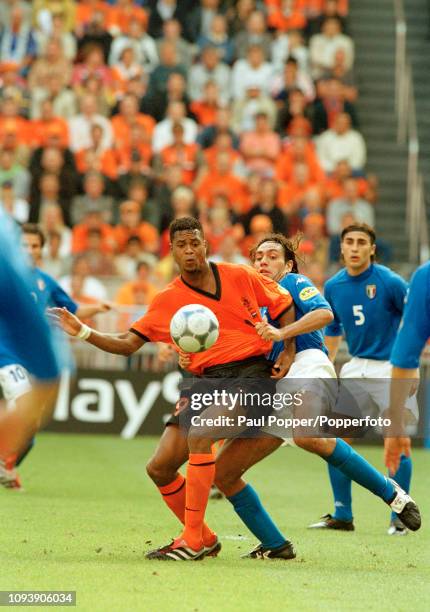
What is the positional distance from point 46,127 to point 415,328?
14.1 metres

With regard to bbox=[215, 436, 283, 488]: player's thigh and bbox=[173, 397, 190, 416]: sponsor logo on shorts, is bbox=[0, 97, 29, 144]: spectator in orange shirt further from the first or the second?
bbox=[215, 436, 283, 488]: player's thigh

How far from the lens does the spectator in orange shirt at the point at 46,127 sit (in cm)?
1891

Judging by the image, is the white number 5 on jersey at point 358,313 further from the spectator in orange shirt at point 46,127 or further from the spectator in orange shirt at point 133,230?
the spectator in orange shirt at point 46,127

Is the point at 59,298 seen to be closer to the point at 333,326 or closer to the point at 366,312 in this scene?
the point at 333,326

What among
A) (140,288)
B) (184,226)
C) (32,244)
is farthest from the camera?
(140,288)

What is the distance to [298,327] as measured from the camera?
757 centimetres

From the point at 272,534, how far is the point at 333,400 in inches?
49.3

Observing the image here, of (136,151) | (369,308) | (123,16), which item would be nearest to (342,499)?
(369,308)

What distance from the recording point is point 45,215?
17.3 metres

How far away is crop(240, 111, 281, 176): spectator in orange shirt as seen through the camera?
1902 centimetres

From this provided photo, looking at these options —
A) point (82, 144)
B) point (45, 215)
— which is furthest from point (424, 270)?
point (82, 144)

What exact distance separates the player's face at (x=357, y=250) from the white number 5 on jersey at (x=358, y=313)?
275 millimetres

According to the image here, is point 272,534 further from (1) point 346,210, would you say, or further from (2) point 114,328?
(1) point 346,210

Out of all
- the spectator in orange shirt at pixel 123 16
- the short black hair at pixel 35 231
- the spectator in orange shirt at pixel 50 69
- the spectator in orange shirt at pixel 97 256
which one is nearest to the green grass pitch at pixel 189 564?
→ the short black hair at pixel 35 231
